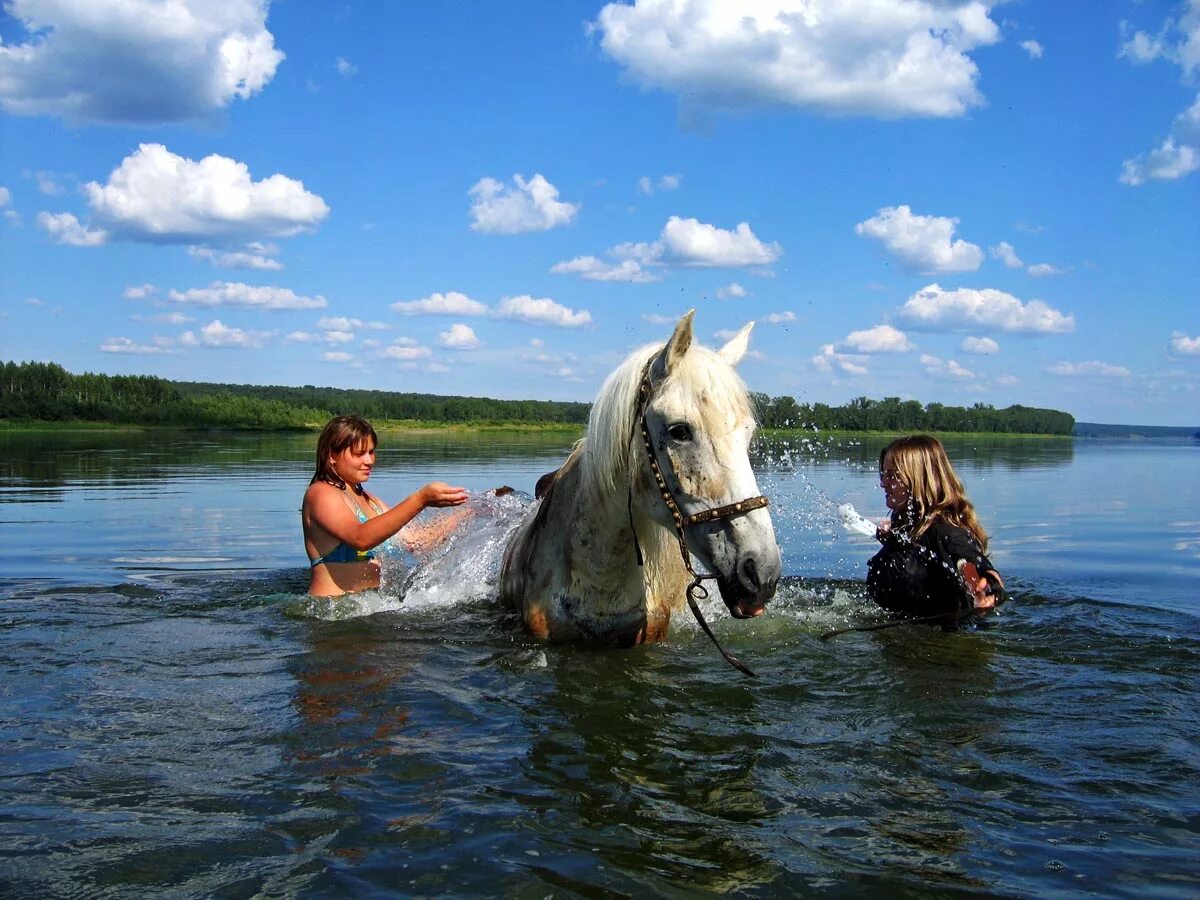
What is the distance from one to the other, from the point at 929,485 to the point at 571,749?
360 cm

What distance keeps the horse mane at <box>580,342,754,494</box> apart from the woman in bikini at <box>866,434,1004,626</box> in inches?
104

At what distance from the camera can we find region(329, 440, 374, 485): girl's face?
21.4 ft

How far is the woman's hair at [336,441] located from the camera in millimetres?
6508

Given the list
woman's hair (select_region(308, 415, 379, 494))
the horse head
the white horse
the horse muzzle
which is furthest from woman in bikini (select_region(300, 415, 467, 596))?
the horse muzzle

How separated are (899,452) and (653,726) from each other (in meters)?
3.16

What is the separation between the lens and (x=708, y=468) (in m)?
3.91

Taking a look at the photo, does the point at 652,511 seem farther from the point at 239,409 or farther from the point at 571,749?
the point at 239,409

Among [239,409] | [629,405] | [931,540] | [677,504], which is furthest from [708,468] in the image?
[239,409]

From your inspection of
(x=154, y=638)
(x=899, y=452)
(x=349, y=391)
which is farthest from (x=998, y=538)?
(x=349, y=391)

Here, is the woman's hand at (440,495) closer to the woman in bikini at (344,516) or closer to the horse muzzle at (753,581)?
the woman in bikini at (344,516)

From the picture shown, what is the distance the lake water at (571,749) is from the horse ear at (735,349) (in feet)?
2.19

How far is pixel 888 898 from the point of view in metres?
2.69

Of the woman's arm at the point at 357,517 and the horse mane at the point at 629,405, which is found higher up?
the horse mane at the point at 629,405

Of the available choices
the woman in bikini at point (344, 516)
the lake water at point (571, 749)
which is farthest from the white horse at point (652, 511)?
the woman in bikini at point (344, 516)
